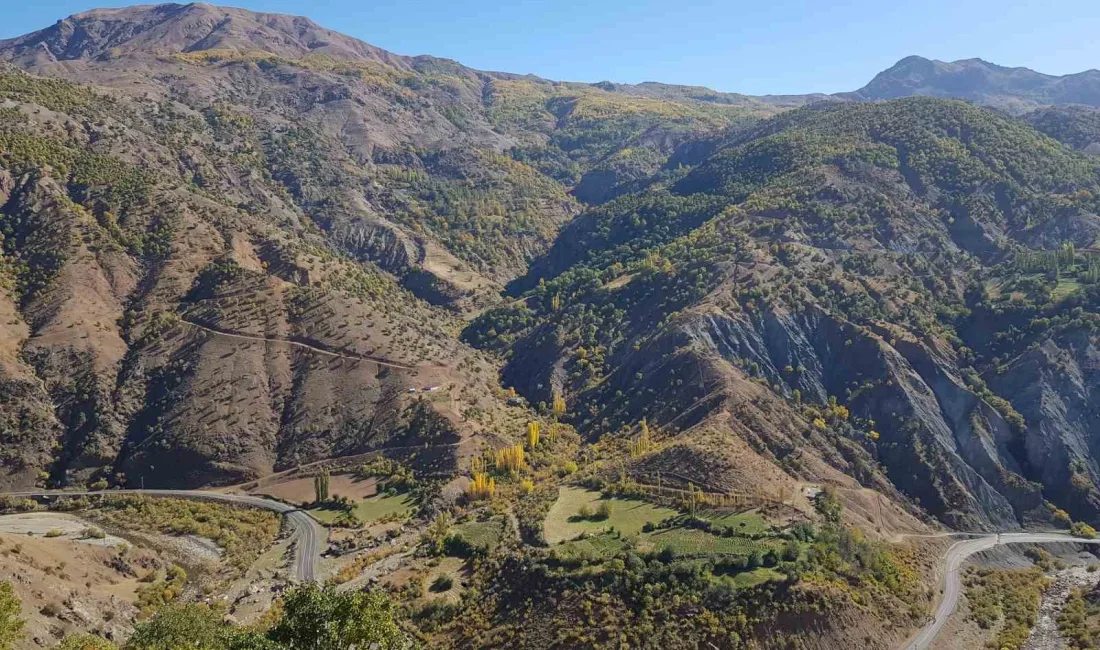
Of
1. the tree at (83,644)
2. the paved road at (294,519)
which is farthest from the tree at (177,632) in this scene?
the paved road at (294,519)

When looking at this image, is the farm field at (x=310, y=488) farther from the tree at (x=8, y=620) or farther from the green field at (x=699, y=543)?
the tree at (x=8, y=620)

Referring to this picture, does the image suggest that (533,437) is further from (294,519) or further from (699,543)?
(699,543)

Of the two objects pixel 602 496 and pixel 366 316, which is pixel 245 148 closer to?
pixel 366 316

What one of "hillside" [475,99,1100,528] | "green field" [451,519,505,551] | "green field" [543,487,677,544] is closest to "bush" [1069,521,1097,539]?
"hillside" [475,99,1100,528]

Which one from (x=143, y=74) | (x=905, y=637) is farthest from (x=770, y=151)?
(x=143, y=74)

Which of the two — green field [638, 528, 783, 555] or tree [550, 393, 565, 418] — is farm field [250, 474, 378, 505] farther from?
green field [638, 528, 783, 555]

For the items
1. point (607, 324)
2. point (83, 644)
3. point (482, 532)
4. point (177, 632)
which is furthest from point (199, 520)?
point (607, 324)
